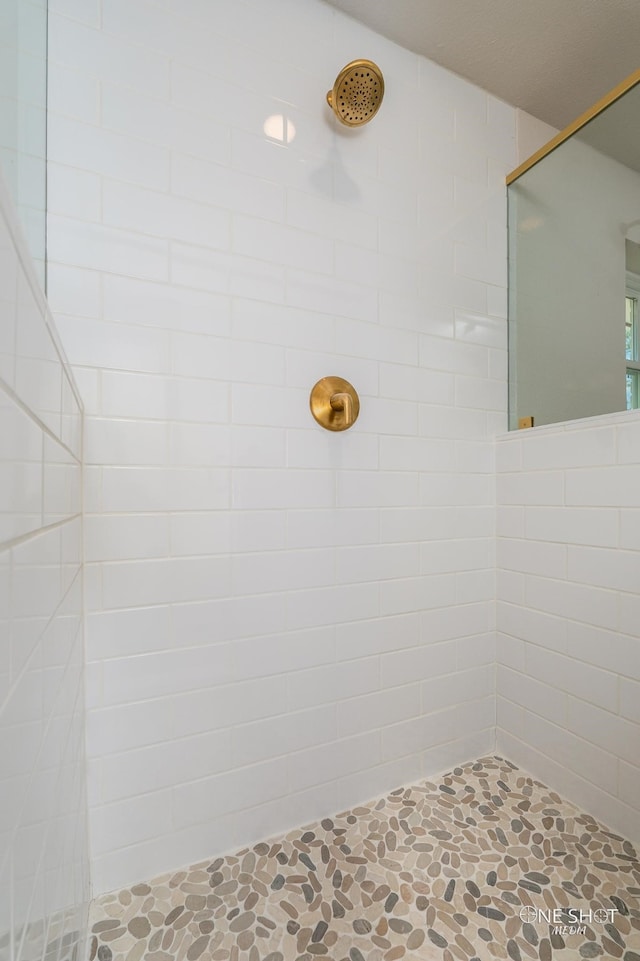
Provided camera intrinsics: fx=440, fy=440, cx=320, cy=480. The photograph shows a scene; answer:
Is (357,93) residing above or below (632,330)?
above

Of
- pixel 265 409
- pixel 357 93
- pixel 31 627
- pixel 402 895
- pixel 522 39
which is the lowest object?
pixel 402 895

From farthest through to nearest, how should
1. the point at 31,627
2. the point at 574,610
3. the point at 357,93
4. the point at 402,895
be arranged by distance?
1. the point at 574,610
2. the point at 357,93
3. the point at 402,895
4. the point at 31,627

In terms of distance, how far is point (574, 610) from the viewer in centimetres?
119

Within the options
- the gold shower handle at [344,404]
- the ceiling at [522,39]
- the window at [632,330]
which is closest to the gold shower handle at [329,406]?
the gold shower handle at [344,404]

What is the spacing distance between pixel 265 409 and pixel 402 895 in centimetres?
109

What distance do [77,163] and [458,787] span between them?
1.77m

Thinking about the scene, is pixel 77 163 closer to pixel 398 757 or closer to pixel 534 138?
pixel 534 138

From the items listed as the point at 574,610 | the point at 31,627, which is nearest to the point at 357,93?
the point at 31,627

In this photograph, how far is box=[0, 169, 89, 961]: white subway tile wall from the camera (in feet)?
0.86

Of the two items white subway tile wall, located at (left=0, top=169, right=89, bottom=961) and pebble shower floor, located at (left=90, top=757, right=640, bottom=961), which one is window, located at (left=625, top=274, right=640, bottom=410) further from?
white subway tile wall, located at (left=0, top=169, right=89, bottom=961)

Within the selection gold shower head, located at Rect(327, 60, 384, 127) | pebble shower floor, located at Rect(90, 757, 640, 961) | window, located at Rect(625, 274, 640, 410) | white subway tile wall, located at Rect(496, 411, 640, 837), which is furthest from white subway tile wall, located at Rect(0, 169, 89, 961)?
window, located at Rect(625, 274, 640, 410)

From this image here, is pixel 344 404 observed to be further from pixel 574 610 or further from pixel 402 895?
pixel 402 895

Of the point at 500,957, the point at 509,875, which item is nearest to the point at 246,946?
the point at 500,957

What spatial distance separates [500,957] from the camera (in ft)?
2.60
